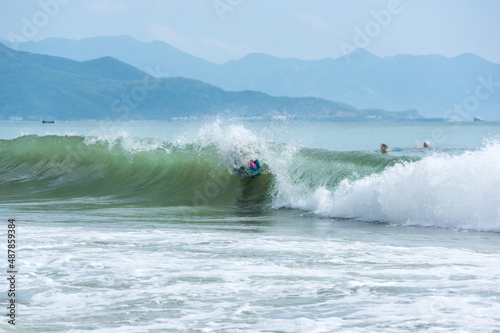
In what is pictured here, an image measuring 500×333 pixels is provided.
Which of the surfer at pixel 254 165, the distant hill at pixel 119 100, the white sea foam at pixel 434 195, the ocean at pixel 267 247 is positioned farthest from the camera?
the distant hill at pixel 119 100

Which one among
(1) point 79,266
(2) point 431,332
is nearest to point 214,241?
(1) point 79,266

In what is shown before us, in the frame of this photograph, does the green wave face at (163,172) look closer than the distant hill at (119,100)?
Yes

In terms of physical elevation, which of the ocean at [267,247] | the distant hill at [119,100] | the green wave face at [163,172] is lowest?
the ocean at [267,247]

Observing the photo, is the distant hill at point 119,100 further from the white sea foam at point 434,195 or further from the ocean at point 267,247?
the white sea foam at point 434,195

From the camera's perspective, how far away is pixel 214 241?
944 centimetres

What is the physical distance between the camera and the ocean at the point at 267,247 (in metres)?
5.64

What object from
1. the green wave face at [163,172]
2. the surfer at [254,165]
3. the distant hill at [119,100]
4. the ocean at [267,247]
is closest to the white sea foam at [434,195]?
the ocean at [267,247]

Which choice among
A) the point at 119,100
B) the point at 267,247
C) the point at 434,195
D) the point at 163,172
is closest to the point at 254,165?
the point at 163,172

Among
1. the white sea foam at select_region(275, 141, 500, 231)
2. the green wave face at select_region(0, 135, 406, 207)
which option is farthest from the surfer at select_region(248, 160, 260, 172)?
the white sea foam at select_region(275, 141, 500, 231)

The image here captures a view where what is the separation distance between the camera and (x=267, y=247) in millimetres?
8859

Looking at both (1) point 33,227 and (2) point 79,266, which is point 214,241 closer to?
(2) point 79,266

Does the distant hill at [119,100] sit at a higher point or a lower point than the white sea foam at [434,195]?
higher

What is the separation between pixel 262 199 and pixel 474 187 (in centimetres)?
598

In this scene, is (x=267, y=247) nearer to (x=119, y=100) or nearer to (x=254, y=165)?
(x=254, y=165)
